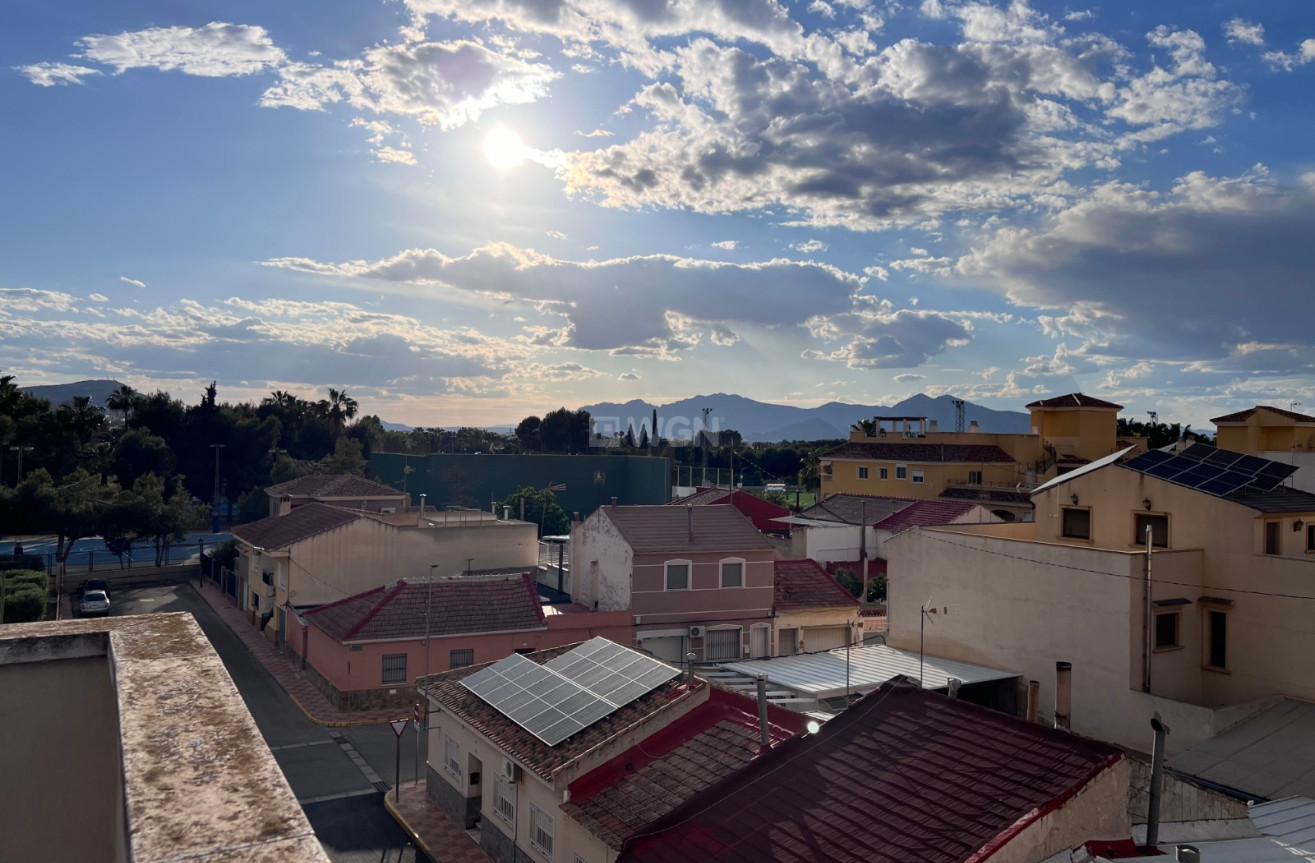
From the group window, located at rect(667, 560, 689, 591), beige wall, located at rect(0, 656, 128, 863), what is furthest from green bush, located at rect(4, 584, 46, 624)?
beige wall, located at rect(0, 656, 128, 863)

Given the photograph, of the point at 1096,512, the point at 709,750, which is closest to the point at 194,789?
the point at 709,750

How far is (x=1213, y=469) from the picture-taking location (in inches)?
941

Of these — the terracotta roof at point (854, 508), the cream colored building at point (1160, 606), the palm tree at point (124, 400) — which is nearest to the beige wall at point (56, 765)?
the cream colored building at point (1160, 606)

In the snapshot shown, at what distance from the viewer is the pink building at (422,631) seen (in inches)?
1180

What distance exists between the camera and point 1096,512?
84.3 ft

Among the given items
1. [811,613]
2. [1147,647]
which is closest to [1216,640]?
[1147,647]

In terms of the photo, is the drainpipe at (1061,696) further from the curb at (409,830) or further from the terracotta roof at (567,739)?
the curb at (409,830)

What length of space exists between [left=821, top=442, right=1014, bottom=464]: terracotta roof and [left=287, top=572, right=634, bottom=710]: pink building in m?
39.3

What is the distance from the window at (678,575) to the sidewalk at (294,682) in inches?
401

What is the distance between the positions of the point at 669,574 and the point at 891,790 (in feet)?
71.6

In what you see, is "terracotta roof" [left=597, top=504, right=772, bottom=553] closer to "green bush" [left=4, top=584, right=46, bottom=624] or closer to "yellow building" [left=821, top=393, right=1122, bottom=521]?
"green bush" [left=4, top=584, right=46, bottom=624]

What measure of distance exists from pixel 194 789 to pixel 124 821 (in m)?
0.28

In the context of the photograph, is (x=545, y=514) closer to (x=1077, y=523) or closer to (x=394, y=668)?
(x=394, y=668)

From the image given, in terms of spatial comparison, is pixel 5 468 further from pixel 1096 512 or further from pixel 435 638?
pixel 1096 512
